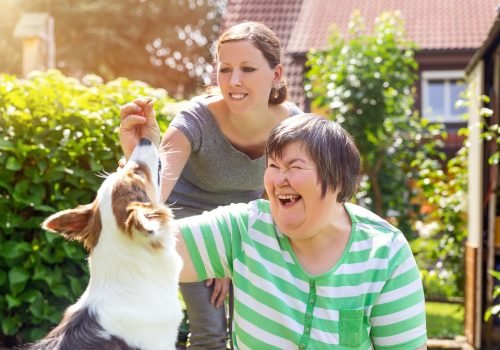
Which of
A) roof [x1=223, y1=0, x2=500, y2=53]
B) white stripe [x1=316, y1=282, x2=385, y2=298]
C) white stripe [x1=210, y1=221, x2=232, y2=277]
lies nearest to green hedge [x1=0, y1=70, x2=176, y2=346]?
white stripe [x1=210, y1=221, x2=232, y2=277]

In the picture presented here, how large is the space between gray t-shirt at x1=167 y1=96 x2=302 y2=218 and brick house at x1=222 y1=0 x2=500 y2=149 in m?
12.2

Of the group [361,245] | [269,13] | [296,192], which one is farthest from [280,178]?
[269,13]

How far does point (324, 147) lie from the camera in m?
2.56

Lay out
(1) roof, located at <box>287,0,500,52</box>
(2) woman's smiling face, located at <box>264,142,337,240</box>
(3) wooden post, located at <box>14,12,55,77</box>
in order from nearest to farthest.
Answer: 1. (2) woman's smiling face, located at <box>264,142,337,240</box>
2. (3) wooden post, located at <box>14,12,55,77</box>
3. (1) roof, located at <box>287,0,500,52</box>

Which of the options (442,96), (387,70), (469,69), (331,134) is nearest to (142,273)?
(331,134)

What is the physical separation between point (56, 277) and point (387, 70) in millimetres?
5812

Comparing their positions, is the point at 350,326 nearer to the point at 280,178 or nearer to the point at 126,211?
the point at 280,178

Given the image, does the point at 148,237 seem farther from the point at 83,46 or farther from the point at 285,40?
the point at 83,46

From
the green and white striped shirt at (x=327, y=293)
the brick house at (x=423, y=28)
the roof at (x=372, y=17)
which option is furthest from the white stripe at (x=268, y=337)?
the roof at (x=372, y=17)

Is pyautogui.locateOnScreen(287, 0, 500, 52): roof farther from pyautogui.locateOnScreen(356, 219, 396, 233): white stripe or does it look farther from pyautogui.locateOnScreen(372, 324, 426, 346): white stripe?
pyautogui.locateOnScreen(372, 324, 426, 346): white stripe

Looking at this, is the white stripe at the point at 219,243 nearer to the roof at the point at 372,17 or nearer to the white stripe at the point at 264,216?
the white stripe at the point at 264,216

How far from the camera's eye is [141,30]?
29188 millimetres

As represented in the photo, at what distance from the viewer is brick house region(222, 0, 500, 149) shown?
16938mm

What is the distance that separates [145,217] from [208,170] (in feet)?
3.92
